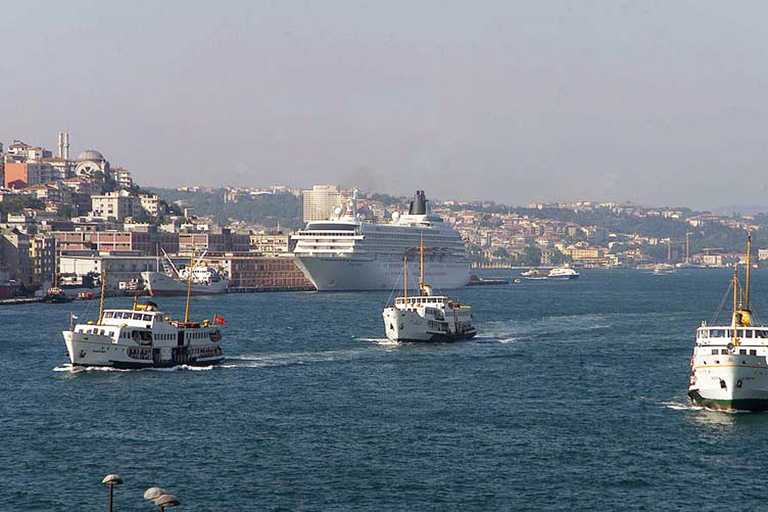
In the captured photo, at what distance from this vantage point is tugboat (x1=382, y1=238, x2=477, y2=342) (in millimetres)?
71250

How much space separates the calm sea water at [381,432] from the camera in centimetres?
3350

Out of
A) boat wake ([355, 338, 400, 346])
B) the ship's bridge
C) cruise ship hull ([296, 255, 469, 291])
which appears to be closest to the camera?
the ship's bridge

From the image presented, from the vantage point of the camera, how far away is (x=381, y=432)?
41625 millimetres

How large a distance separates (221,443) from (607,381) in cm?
2098

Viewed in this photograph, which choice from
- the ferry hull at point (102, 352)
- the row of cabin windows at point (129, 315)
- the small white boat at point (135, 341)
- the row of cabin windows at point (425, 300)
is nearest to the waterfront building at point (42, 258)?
the row of cabin windows at point (425, 300)

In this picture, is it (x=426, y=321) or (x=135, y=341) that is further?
(x=426, y=321)

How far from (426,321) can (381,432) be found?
30.3 m

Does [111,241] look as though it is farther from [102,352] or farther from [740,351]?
[740,351]

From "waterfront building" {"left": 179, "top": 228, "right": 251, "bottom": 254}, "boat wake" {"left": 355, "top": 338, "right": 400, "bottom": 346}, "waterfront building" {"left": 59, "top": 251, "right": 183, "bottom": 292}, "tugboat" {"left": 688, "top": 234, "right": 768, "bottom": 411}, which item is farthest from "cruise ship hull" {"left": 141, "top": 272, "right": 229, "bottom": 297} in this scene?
"tugboat" {"left": 688, "top": 234, "right": 768, "bottom": 411}

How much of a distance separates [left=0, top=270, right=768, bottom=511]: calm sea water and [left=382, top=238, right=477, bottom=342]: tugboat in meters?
1.55

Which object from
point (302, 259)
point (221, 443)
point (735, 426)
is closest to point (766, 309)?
point (302, 259)

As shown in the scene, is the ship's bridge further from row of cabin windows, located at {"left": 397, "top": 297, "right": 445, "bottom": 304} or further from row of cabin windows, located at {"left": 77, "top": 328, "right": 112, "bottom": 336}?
row of cabin windows, located at {"left": 397, "top": 297, "right": 445, "bottom": 304}

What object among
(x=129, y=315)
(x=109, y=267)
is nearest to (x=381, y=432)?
(x=129, y=315)

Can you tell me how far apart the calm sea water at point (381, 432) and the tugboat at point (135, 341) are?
1.10 m
